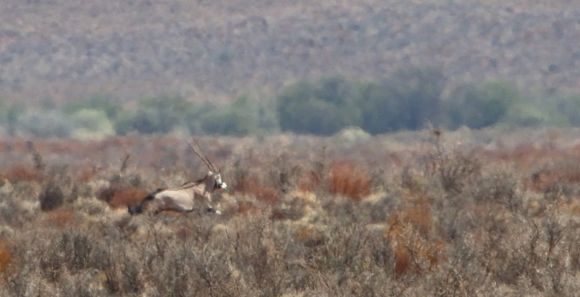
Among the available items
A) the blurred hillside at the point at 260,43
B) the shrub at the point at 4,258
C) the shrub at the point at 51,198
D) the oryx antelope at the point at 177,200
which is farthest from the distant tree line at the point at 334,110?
the shrub at the point at 4,258

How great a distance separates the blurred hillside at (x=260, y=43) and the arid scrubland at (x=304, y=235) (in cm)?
5263

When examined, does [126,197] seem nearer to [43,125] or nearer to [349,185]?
[349,185]

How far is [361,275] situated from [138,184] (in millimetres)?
13821

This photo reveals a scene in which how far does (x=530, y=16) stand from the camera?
83.6 meters

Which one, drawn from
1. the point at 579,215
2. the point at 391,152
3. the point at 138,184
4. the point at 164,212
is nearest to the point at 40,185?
the point at 138,184

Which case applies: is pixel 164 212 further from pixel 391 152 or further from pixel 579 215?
pixel 391 152

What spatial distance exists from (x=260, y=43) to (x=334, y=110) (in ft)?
37.6

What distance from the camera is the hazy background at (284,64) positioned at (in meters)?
72.9

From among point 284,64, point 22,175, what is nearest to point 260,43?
point 284,64

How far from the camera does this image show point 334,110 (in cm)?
Answer: 7394

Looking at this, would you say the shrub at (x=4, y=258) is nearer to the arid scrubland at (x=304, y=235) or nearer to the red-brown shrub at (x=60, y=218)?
the arid scrubland at (x=304, y=235)

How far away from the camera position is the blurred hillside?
7888 centimetres

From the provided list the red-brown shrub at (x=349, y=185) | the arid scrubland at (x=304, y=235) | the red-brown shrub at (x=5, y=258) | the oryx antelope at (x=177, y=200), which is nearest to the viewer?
the arid scrubland at (x=304, y=235)

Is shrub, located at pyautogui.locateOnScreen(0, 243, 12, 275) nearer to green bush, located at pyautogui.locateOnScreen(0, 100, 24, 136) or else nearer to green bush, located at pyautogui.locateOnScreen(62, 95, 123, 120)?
green bush, located at pyautogui.locateOnScreen(0, 100, 24, 136)
